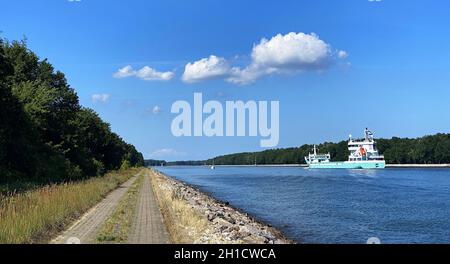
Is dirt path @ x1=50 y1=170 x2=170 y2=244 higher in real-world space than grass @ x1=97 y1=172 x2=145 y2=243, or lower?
lower

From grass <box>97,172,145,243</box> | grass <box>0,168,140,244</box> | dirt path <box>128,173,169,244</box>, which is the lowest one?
dirt path <box>128,173,169,244</box>

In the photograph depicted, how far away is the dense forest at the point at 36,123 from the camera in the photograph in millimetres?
33000

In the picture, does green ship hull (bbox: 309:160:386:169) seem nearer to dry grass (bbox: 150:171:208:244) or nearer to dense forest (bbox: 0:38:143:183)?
dense forest (bbox: 0:38:143:183)

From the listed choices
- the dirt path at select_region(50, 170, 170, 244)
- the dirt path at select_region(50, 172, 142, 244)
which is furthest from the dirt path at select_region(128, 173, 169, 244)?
the dirt path at select_region(50, 172, 142, 244)

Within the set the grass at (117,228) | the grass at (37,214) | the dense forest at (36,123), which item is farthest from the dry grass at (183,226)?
the dense forest at (36,123)

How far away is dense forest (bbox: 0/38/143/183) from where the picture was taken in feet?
108

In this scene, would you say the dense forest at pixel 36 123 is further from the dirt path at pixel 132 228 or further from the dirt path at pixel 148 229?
the dirt path at pixel 148 229

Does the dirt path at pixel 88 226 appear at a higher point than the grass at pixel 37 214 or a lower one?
lower

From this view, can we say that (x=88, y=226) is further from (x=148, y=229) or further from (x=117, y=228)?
(x=148, y=229)

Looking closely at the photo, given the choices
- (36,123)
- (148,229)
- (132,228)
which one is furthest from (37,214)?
(36,123)

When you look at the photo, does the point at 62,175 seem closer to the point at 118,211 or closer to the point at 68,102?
the point at 68,102

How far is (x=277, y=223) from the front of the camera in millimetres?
29312

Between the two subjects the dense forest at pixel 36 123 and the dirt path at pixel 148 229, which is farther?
the dense forest at pixel 36 123
